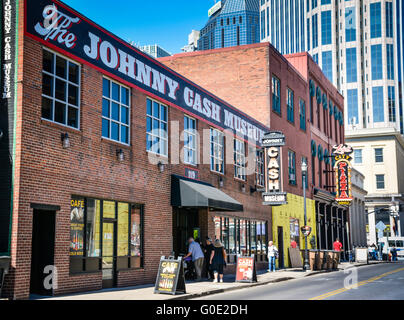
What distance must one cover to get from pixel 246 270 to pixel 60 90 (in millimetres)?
9858

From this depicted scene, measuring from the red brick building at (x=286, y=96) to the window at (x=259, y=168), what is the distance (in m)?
2.43

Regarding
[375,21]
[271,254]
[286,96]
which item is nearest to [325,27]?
[375,21]

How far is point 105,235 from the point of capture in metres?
18.0

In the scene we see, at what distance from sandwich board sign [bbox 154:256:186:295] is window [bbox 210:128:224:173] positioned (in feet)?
34.5

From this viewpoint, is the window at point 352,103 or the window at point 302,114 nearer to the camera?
the window at point 302,114

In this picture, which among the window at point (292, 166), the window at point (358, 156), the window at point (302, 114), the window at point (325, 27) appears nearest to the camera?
the window at point (292, 166)

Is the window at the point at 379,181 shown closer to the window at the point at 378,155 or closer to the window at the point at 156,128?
the window at the point at 378,155

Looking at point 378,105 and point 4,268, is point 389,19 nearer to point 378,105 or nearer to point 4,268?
point 378,105

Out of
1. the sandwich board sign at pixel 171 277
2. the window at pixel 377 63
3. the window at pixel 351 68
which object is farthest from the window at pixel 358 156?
the sandwich board sign at pixel 171 277

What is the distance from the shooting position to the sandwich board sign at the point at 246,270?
21219 millimetres

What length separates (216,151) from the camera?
87.7 feet
